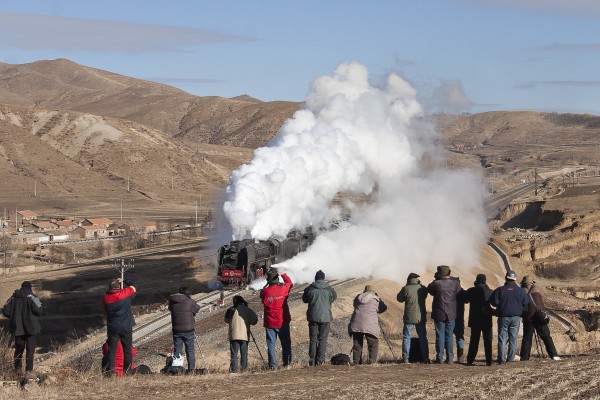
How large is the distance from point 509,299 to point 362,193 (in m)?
43.5

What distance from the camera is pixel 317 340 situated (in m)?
19.0

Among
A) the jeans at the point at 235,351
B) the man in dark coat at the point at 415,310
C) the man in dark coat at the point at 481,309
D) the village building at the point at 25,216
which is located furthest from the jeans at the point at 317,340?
the village building at the point at 25,216

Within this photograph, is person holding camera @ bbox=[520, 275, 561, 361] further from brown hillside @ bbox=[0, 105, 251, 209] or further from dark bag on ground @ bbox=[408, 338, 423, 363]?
brown hillside @ bbox=[0, 105, 251, 209]

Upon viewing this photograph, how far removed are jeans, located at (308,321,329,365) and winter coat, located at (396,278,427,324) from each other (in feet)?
5.26

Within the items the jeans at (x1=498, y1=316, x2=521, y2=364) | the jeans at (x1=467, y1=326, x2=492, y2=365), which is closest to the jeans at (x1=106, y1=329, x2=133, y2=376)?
the jeans at (x1=467, y1=326, x2=492, y2=365)

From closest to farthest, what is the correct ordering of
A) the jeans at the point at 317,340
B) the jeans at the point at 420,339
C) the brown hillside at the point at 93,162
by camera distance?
the jeans at the point at 317,340 → the jeans at the point at 420,339 → the brown hillside at the point at 93,162

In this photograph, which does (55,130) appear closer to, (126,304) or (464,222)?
(464,222)

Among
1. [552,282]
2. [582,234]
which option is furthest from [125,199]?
[552,282]

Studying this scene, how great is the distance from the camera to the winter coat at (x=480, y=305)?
18031mm

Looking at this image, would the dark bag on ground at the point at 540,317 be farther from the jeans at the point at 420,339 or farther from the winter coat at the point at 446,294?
the jeans at the point at 420,339

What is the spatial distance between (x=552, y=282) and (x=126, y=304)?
50.8m

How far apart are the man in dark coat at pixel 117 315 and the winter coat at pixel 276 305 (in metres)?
2.72

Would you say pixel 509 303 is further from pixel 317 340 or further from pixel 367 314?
pixel 317 340

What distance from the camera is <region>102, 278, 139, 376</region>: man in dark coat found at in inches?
663
